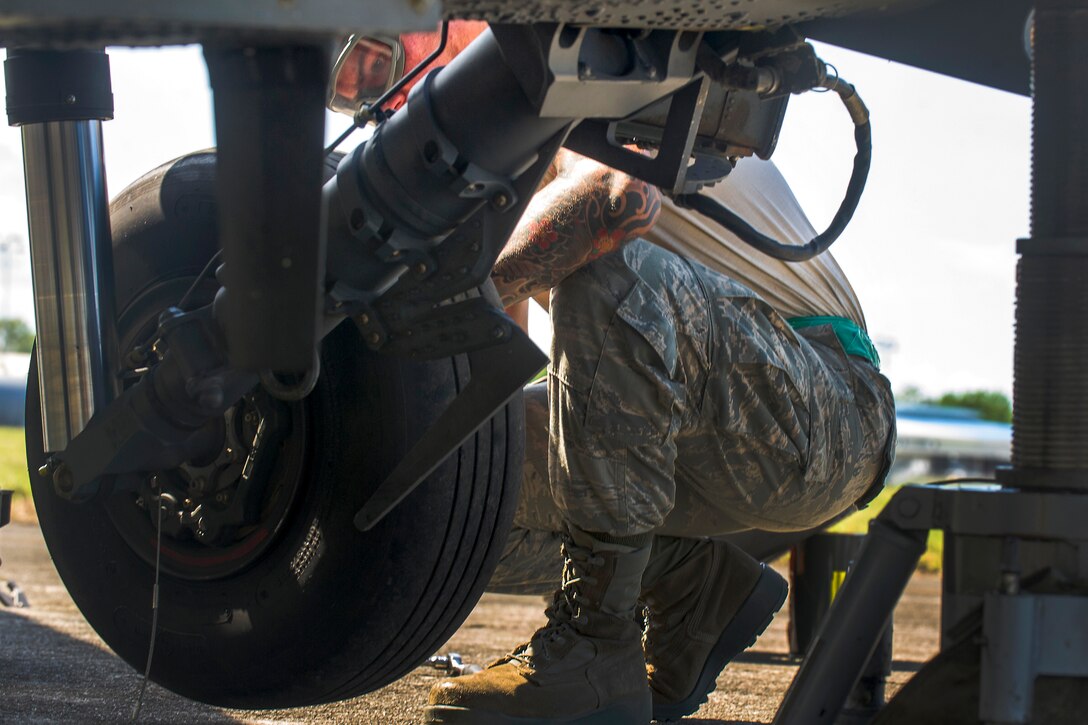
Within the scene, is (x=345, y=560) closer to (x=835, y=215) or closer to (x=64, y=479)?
(x=64, y=479)

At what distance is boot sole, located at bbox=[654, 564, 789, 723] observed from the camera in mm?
2352

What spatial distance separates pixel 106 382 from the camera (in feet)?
6.07

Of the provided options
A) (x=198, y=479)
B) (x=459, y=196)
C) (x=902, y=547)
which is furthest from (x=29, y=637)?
(x=902, y=547)

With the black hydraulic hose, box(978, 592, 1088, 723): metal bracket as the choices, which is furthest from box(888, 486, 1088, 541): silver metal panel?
the black hydraulic hose

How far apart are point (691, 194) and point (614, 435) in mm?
497

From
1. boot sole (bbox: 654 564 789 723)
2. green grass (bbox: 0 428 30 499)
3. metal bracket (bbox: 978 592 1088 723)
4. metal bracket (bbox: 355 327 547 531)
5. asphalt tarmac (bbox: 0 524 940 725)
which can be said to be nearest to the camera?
metal bracket (bbox: 978 592 1088 723)

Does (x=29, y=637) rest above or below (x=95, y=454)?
below

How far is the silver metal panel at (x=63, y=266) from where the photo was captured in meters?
1.84

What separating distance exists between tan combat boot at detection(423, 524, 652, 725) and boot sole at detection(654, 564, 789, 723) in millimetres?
272

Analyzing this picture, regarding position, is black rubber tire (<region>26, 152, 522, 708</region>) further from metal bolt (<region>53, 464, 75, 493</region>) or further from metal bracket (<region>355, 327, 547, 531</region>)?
metal bolt (<region>53, 464, 75, 493</region>)

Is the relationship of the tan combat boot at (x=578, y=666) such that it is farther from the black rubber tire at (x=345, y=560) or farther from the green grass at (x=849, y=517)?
the green grass at (x=849, y=517)

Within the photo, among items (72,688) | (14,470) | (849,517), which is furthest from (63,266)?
(14,470)

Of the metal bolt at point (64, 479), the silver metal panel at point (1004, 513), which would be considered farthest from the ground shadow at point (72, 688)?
the silver metal panel at point (1004, 513)

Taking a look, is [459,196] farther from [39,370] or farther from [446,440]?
[39,370]
